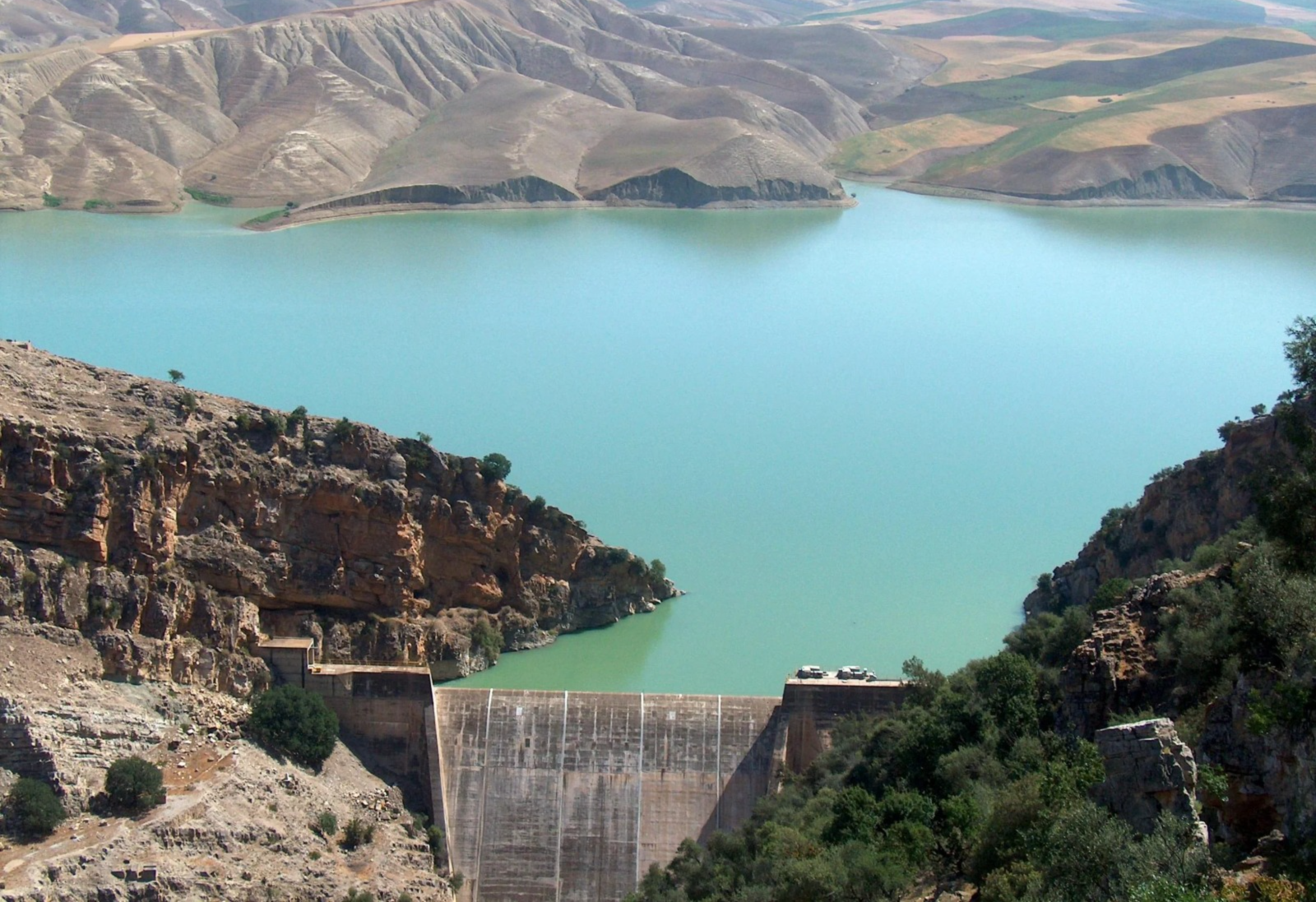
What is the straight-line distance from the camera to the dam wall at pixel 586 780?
91.4 ft

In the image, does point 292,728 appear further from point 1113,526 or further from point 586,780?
point 1113,526

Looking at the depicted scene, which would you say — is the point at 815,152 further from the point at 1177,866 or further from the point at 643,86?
the point at 1177,866

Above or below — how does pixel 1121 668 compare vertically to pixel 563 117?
below

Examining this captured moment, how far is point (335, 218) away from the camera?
89000mm

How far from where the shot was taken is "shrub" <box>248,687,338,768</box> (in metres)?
27.3

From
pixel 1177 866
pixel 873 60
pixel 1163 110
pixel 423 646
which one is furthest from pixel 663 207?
pixel 1177 866

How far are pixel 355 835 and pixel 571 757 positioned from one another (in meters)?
4.19

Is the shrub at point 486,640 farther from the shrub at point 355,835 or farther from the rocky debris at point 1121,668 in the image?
the rocky debris at point 1121,668

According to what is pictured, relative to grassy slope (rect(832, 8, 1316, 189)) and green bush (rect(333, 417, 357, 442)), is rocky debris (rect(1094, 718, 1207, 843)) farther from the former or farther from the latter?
grassy slope (rect(832, 8, 1316, 189))

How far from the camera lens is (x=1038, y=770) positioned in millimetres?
20141

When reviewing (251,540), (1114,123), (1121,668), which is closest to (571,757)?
(251,540)

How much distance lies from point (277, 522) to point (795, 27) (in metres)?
133

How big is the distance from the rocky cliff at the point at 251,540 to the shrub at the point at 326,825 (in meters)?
3.27

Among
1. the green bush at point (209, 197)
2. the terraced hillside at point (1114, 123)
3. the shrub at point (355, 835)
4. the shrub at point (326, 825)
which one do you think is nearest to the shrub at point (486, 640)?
the shrub at point (355, 835)
